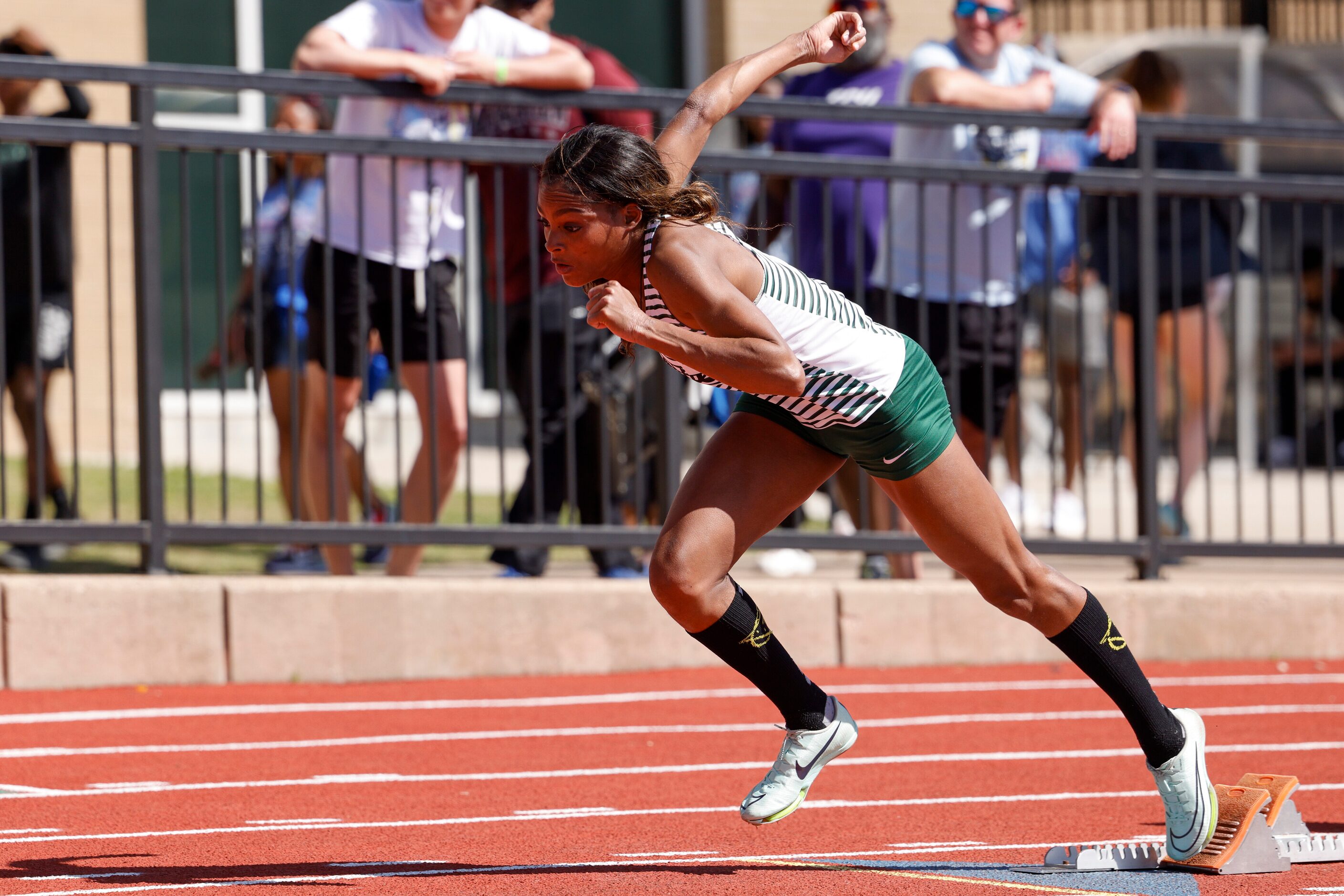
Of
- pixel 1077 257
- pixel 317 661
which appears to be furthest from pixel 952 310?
pixel 317 661

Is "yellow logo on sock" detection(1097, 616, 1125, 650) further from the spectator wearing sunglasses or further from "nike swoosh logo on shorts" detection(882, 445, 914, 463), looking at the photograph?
the spectator wearing sunglasses

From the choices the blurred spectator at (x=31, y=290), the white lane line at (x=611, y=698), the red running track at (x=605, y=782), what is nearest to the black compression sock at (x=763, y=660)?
the red running track at (x=605, y=782)

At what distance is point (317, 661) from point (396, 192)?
181cm

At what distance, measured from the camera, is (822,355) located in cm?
459

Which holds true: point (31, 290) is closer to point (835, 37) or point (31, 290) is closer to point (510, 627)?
point (510, 627)

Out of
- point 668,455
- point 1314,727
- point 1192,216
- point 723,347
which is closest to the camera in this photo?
point 723,347

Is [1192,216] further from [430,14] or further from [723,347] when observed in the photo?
[723,347]

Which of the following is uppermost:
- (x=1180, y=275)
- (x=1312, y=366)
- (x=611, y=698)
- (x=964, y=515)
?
(x=1180, y=275)

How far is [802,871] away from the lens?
4422 mm

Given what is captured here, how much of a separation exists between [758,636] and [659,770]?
131 cm

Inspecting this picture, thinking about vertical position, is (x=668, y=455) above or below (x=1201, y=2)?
below

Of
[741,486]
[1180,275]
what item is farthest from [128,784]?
[1180,275]

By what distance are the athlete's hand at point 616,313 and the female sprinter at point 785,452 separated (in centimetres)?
15

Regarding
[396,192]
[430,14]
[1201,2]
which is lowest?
[396,192]
